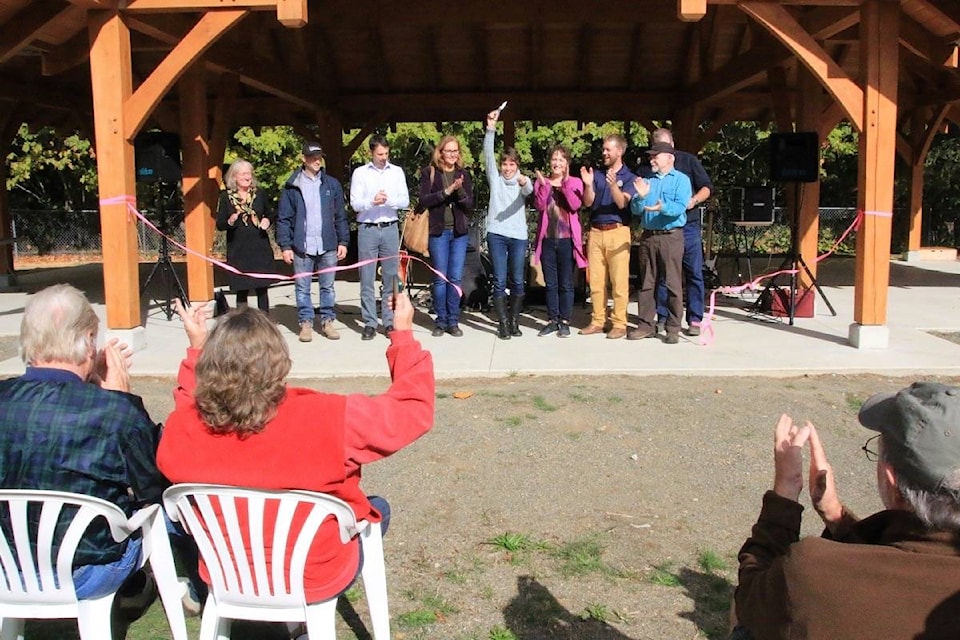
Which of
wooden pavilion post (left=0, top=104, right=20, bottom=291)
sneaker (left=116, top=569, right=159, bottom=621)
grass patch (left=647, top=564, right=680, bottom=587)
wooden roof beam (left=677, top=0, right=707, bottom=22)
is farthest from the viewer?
wooden pavilion post (left=0, top=104, right=20, bottom=291)

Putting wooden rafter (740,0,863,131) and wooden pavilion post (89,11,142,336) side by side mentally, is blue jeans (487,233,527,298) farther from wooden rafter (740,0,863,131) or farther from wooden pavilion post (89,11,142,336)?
wooden pavilion post (89,11,142,336)

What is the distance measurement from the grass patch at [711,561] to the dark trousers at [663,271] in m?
3.92

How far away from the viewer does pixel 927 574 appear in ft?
4.87

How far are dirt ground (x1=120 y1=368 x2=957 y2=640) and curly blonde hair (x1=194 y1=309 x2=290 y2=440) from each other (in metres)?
0.15

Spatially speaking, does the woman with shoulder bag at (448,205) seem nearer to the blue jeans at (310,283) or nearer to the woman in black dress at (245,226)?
the blue jeans at (310,283)

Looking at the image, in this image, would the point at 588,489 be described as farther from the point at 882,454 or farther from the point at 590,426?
the point at 882,454

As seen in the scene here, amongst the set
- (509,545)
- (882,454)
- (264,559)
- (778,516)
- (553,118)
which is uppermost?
(553,118)

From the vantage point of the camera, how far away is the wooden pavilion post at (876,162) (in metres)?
6.72

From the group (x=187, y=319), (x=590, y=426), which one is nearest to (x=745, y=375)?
(x=590, y=426)

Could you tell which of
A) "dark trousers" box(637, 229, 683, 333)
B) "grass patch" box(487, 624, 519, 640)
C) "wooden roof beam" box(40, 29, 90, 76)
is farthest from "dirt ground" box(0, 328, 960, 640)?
"wooden roof beam" box(40, 29, 90, 76)

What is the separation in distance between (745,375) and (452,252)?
8.45 ft

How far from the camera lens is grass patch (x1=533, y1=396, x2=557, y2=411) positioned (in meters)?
5.43

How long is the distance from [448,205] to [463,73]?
623 centimetres

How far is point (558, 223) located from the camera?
24.3 feet
